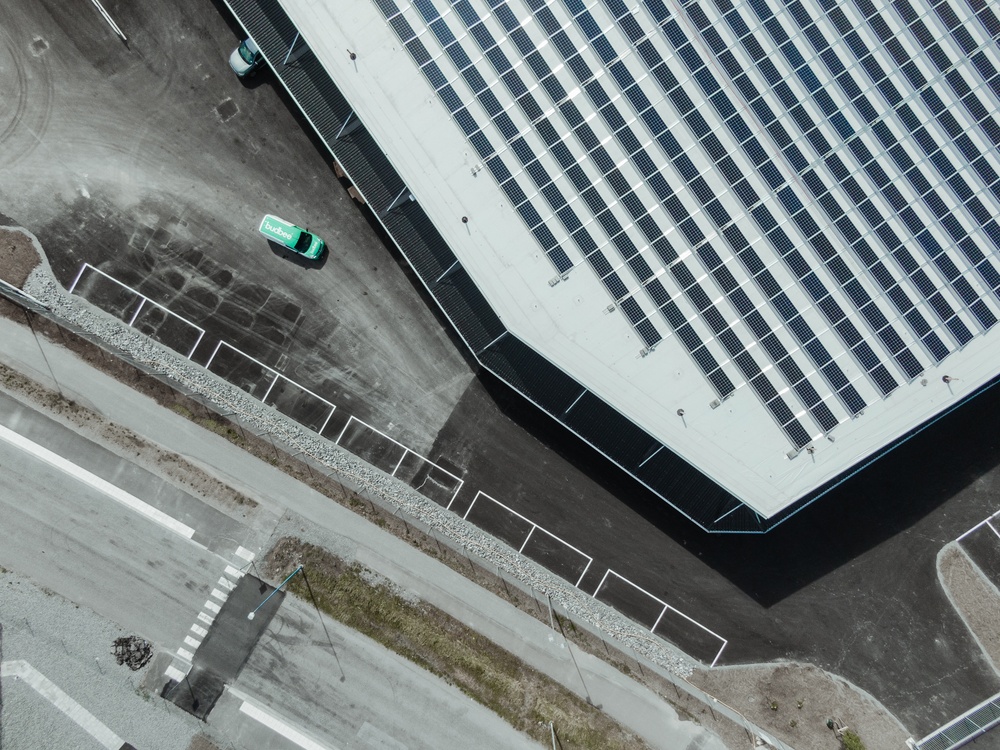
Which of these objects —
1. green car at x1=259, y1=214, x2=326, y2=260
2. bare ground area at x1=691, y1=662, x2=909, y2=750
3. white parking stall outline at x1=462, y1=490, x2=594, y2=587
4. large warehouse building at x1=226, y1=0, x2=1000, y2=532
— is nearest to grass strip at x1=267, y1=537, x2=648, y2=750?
white parking stall outline at x1=462, y1=490, x2=594, y2=587

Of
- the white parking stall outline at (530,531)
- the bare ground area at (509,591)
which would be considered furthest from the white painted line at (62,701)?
the white parking stall outline at (530,531)

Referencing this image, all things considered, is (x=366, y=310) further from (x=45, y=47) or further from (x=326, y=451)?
(x=45, y=47)

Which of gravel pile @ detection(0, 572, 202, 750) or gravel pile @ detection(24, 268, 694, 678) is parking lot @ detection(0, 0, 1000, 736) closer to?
gravel pile @ detection(24, 268, 694, 678)

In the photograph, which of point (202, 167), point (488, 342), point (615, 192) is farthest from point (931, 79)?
point (202, 167)

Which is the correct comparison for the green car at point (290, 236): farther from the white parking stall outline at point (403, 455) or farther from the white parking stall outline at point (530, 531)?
the white parking stall outline at point (530, 531)

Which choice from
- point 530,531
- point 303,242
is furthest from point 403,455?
point 303,242

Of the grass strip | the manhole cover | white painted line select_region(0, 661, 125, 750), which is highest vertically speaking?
the manhole cover
